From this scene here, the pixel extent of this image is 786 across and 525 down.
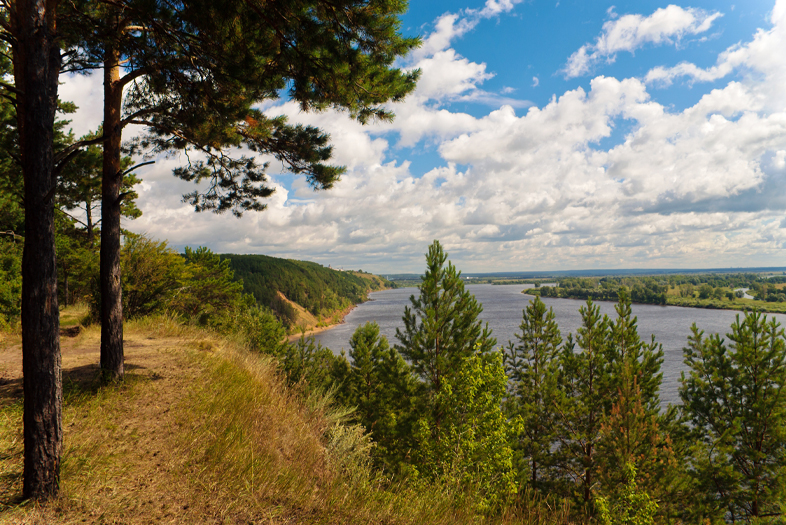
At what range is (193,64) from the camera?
5598mm

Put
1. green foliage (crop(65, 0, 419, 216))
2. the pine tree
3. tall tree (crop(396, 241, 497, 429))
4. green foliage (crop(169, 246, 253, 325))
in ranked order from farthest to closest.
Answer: green foliage (crop(169, 246, 253, 325)) < the pine tree < tall tree (crop(396, 241, 497, 429)) < green foliage (crop(65, 0, 419, 216))

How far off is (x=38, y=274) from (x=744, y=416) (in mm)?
22541

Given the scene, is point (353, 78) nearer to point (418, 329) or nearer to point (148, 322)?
point (148, 322)

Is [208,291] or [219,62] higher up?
[219,62]

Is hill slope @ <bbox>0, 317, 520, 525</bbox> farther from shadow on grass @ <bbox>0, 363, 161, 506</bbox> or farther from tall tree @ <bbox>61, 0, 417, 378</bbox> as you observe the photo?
tall tree @ <bbox>61, 0, 417, 378</bbox>

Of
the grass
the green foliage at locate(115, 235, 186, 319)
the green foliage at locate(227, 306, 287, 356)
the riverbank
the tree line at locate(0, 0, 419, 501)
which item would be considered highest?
the tree line at locate(0, 0, 419, 501)

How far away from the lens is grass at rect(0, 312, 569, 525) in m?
3.43

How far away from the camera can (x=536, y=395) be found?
21.5 metres

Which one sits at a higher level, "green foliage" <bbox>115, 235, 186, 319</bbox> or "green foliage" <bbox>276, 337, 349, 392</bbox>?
"green foliage" <bbox>115, 235, 186, 319</bbox>

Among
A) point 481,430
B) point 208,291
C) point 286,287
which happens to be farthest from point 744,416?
point 286,287

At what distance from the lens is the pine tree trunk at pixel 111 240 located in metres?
5.97

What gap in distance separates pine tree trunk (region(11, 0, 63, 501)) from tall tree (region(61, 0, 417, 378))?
4.35 ft

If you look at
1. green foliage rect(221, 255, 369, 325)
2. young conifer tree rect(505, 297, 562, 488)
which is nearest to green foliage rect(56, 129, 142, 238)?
young conifer tree rect(505, 297, 562, 488)

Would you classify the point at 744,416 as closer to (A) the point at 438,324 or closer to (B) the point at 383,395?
(A) the point at 438,324
